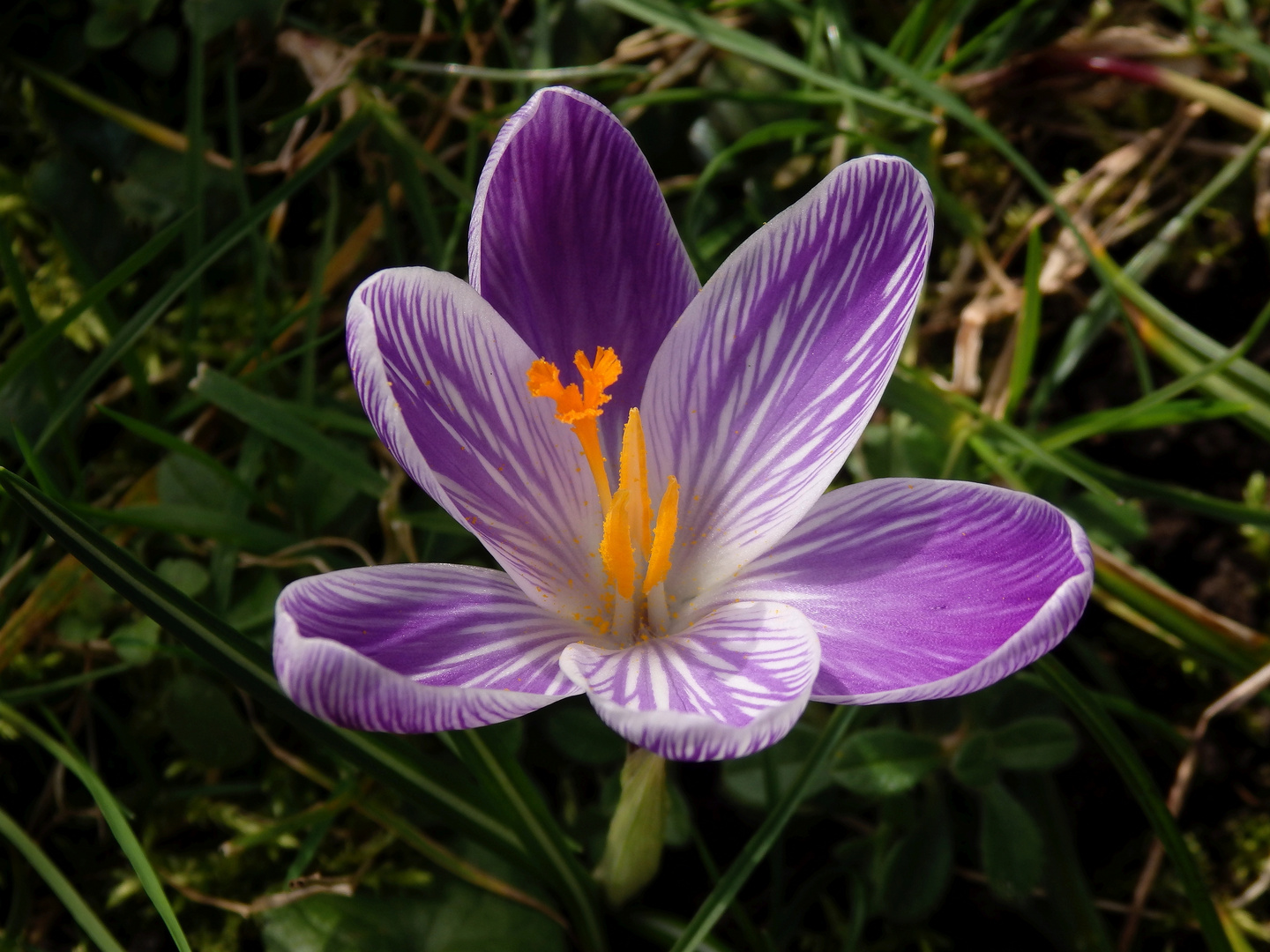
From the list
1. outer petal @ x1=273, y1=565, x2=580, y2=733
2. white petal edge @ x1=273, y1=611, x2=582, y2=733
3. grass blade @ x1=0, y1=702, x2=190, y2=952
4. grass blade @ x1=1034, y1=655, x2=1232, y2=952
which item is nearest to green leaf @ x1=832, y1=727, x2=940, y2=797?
grass blade @ x1=1034, y1=655, x2=1232, y2=952

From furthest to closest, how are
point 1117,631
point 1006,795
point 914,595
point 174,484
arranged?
point 1117,631 → point 174,484 → point 1006,795 → point 914,595

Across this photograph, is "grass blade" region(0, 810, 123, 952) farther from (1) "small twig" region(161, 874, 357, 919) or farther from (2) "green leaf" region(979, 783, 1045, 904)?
(2) "green leaf" region(979, 783, 1045, 904)

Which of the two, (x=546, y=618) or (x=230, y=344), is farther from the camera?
(x=230, y=344)

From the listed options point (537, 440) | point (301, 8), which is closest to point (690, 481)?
point (537, 440)

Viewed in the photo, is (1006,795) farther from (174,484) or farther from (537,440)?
(174,484)

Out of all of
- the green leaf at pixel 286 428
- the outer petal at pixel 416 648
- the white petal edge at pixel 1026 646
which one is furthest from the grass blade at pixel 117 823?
the white petal edge at pixel 1026 646

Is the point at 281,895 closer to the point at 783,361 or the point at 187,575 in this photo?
the point at 187,575

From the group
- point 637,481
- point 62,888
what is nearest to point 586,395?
point 637,481
